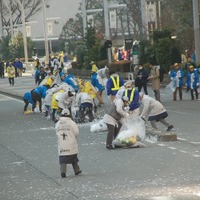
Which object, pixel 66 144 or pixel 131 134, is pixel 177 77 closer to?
pixel 131 134

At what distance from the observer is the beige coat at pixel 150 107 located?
74.7ft

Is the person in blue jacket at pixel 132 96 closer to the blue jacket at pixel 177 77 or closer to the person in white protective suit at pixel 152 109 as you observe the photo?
the person in white protective suit at pixel 152 109

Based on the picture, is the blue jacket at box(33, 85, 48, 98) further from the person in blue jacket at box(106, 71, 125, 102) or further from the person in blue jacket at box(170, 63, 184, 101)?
the person in blue jacket at box(170, 63, 184, 101)

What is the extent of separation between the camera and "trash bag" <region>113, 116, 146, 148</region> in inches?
862

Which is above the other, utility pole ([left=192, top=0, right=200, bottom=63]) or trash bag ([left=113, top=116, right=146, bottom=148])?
utility pole ([left=192, top=0, right=200, bottom=63])

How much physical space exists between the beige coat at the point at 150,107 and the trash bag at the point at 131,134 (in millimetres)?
307

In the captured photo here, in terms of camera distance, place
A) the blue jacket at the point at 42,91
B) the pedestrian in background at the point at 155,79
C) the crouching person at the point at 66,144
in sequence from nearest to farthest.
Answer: the crouching person at the point at 66,144 < the blue jacket at the point at 42,91 < the pedestrian in background at the point at 155,79

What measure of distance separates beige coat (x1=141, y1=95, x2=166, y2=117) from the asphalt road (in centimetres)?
72

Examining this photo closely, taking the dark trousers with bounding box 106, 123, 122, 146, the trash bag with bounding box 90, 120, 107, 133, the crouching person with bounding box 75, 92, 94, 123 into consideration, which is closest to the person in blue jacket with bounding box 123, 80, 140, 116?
the dark trousers with bounding box 106, 123, 122, 146

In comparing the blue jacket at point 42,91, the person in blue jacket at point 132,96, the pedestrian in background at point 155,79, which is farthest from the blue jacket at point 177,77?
the person in blue jacket at point 132,96

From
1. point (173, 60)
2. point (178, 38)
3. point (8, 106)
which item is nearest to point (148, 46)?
point (178, 38)

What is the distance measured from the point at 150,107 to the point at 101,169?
4.99m

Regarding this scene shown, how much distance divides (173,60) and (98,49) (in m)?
16.4

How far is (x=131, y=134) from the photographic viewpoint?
2195cm
